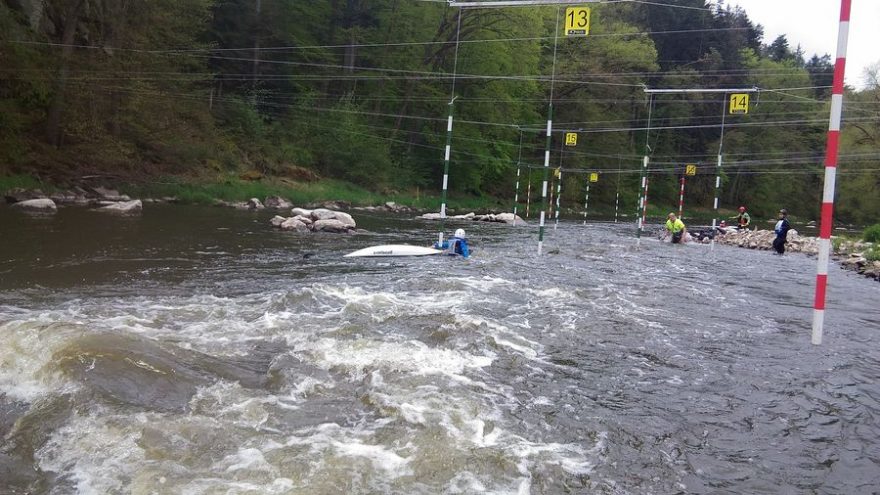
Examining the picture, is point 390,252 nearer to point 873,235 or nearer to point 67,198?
point 67,198

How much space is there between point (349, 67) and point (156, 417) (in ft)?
124

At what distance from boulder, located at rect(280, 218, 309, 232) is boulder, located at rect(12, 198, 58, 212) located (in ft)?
23.9

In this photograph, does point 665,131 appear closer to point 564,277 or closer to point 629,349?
point 564,277

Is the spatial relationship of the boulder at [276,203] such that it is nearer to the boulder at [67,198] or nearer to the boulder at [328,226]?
the boulder at [67,198]

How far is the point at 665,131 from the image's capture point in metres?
62.8

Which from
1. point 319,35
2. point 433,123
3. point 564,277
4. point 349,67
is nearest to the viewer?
point 564,277

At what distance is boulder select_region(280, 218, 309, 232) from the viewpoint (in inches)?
792

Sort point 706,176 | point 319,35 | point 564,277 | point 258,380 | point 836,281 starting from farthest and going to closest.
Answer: point 706,176 → point 319,35 → point 836,281 → point 564,277 → point 258,380

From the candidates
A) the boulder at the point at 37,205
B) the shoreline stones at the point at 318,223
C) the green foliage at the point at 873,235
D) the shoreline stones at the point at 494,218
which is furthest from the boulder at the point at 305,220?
the green foliage at the point at 873,235

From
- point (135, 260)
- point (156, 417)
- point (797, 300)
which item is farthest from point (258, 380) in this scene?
point (797, 300)

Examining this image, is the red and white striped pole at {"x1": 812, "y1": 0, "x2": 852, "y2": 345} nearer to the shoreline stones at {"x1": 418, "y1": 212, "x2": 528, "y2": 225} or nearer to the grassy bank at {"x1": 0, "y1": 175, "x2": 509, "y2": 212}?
the grassy bank at {"x1": 0, "y1": 175, "x2": 509, "y2": 212}

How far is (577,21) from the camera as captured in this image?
13906mm

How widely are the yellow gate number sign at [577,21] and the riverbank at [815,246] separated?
463 inches

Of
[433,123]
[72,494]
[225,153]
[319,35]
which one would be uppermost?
[319,35]
